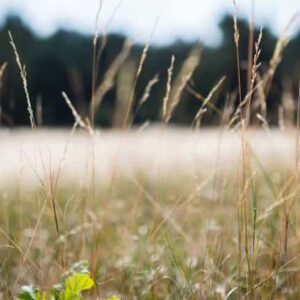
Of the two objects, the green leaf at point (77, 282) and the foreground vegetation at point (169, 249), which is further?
the foreground vegetation at point (169, 249)

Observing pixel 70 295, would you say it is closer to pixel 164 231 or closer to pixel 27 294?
pixel 27 294

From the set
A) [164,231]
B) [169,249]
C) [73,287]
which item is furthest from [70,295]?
[164,231]

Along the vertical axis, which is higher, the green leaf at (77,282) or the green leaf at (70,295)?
the green leaf at (77,282)

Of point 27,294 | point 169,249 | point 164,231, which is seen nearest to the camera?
point 27,294

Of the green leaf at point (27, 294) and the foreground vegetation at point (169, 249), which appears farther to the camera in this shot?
the foreground vegetation at point (169, 249)

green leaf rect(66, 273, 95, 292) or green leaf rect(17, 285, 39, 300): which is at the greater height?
green leaf rect(66, 273, 95, 292)

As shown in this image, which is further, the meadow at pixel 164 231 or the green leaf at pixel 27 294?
the meadow at pixel 164 231

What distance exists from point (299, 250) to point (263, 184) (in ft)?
8.24

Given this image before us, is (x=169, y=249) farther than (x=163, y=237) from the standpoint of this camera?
No

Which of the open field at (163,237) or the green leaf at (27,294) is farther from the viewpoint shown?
the open field at (163,237)

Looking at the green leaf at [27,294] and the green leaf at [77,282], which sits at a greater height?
the green leaf at [77,282]

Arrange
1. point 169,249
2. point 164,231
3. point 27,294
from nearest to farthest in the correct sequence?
1. point 27,294
2. point 169,249
3. point 164,231

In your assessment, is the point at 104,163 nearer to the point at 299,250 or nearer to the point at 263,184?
the point at 263,184

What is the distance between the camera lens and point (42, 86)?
25.8m
